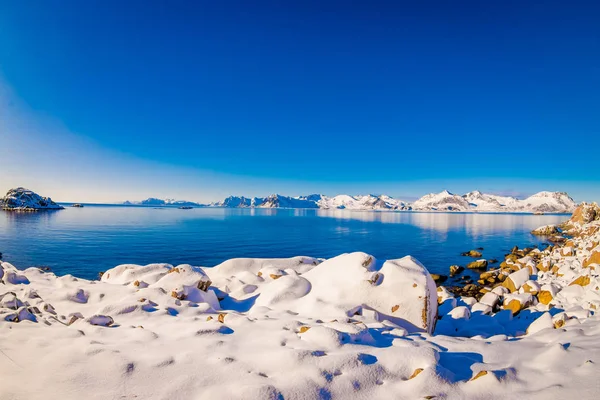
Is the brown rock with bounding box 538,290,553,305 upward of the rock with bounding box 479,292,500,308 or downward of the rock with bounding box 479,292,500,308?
upward

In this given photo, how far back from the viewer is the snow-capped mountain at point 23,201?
475 feet

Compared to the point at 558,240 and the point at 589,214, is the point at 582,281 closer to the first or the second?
the point at 558,240

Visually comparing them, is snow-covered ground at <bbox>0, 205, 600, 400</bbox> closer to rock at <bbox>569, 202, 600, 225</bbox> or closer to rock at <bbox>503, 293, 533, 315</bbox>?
rock at <bbox>503, 293, 533, 315</bbox>

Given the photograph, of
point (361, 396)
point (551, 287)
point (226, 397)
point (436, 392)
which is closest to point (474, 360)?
point (436, 392)

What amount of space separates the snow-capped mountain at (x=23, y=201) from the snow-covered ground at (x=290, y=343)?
189 m

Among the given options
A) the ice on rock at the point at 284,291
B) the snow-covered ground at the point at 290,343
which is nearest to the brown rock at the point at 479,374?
the snow-covered ground at the point at 290,343

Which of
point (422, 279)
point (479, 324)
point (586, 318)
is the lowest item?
point (479, 324)

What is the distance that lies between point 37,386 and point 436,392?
6.21m

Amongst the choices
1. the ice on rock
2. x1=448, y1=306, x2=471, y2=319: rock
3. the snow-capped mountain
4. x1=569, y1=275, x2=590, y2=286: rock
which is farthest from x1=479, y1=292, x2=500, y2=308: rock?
the snow-capped mountain

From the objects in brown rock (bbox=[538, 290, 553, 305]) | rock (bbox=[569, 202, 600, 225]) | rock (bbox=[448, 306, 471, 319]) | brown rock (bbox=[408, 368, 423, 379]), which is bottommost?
rock (bbox=[448, 306, 471, 319])

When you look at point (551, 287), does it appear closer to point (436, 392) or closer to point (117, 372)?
point (436, 392)

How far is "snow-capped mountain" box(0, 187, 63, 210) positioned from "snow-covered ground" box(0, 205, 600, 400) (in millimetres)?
189045

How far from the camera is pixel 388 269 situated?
31.9 ft

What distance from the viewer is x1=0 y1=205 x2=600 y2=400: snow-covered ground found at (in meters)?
4.41
